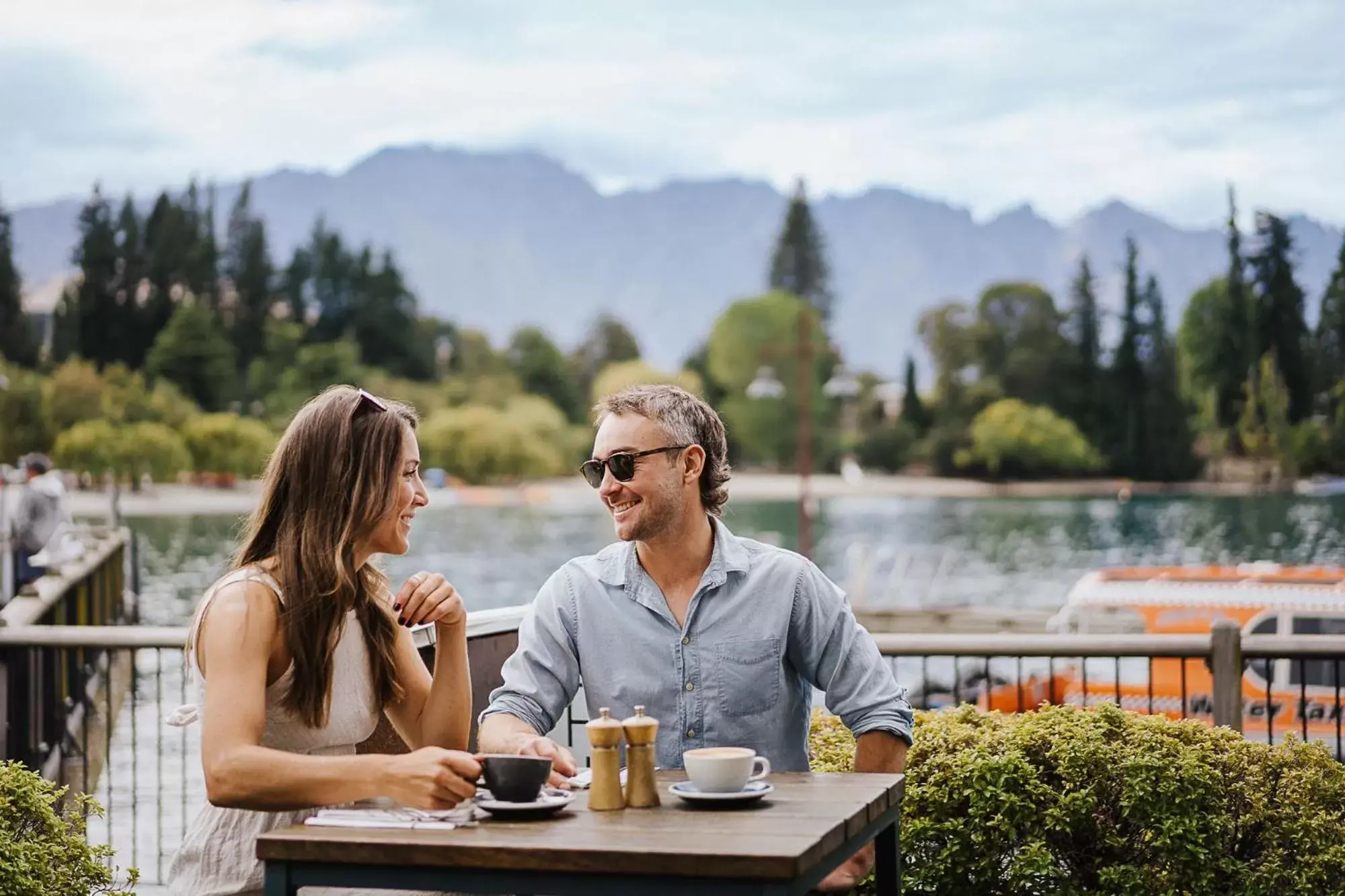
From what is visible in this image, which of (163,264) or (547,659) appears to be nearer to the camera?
(547,659)

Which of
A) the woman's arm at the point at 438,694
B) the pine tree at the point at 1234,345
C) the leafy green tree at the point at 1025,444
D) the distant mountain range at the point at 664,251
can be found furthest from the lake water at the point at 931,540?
the woman's arm at the point at 438,694

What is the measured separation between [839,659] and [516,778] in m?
0.92

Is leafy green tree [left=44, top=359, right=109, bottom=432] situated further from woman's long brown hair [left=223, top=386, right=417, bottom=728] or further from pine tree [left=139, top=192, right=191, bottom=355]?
woman's long brown hair [left=223, top=386, right=417, bottom=728]

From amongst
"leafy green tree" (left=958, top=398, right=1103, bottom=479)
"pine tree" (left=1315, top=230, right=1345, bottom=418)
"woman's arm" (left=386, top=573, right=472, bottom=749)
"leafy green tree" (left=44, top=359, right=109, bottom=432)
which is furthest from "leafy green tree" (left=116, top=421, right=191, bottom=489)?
"woman's arm" (left=386, top=573, right=472, bottom=749)

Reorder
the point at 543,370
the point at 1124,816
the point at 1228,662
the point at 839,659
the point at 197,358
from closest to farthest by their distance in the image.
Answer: the point at 839,659 < the point at 1124,816 < the point at 1228,662 < the point at 197,358 < the point at 543,370

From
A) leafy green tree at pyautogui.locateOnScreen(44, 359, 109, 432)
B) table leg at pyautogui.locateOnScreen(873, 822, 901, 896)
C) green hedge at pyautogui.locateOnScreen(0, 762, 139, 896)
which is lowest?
green hedge at pyautogui.locateOnScreen(0, 762, 139, 896)

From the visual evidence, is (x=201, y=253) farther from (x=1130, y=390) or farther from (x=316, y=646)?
(x=316, y=646)

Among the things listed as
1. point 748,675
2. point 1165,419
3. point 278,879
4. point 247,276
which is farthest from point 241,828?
point 247,276

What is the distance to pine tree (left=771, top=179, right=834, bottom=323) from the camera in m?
109

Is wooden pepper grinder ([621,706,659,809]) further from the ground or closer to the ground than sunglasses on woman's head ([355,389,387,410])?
closer to the ground

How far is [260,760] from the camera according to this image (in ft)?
7.75

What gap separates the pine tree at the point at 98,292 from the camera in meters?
84.6

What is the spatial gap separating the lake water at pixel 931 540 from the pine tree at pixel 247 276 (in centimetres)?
1443

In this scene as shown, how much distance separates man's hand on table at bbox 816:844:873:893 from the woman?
0.70 metres
